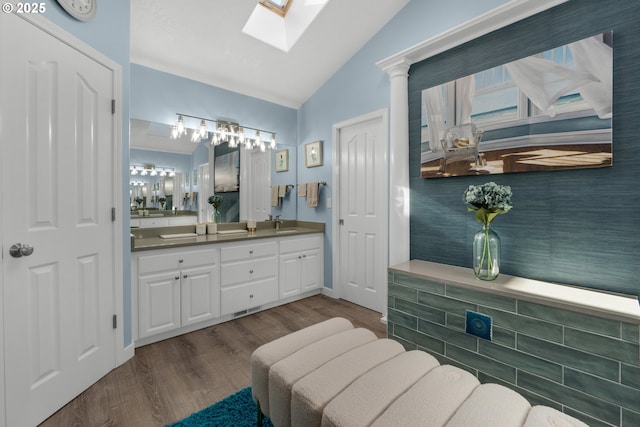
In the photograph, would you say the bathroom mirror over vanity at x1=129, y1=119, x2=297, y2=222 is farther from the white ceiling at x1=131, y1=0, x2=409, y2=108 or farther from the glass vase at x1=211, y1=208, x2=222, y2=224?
the white ceiling at x1=131, y1=0, x2=409, y2=108

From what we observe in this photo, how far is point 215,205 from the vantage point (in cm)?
319

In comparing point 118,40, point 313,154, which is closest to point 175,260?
point 118,40

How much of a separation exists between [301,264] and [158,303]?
1.53 meters

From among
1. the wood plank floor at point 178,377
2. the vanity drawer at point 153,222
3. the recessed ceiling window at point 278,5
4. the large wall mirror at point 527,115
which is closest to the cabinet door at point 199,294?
the wood plank floor at point 178,377

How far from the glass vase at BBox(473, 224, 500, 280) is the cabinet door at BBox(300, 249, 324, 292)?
1961 mm

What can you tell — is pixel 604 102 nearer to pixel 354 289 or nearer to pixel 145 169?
pixel 354 289

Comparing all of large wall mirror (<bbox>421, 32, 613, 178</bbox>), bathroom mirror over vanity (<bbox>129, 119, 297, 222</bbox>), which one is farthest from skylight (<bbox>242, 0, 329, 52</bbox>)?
large wall mirror (<bbox>421, 32, 613, 178</bbox>)

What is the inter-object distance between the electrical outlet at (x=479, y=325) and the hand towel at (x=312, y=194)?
217cm

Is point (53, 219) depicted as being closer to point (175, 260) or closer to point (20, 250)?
point (20, 250)

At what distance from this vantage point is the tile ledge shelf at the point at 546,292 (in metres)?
1.34

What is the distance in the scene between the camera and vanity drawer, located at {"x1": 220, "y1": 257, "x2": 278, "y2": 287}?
8.86ft

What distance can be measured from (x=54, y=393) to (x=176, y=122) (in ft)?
7.70

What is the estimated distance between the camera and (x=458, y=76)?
2209 mm

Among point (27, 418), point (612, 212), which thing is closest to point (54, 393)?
point (27, 418)
